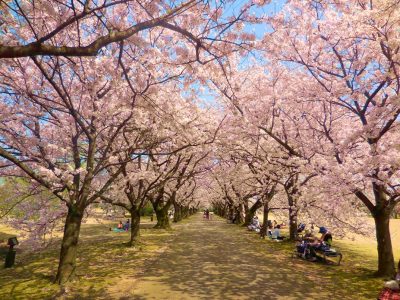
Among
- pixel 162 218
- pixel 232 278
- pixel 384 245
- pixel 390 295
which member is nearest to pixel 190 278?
pixel 232 278

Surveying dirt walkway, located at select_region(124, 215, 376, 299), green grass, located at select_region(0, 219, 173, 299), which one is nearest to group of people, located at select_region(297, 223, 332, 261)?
dirt walkway, located at select_region(124, 215, 376, 299)

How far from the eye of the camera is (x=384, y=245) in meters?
10.9

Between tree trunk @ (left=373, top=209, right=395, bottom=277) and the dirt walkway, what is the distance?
1940 mm

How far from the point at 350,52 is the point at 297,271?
318 inches

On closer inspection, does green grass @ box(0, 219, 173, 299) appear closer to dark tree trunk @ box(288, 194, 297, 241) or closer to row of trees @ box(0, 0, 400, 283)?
row of trees @ box(0, 0, 400, 283)

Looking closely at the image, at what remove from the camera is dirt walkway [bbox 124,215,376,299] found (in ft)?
27.8

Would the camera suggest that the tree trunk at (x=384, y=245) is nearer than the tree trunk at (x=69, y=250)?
No

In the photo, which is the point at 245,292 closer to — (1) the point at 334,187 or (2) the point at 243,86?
(1) the point at 334,187

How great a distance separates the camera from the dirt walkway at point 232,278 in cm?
846

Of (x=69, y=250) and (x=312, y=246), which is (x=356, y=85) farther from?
(x=69, y=250)

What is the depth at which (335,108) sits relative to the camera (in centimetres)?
1384

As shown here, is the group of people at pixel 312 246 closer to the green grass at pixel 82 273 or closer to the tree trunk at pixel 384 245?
the tree trunk at pixel 384 245

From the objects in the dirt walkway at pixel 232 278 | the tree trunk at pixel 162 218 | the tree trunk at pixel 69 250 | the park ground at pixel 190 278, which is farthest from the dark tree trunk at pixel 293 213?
the tree trunk at pixel 162 218

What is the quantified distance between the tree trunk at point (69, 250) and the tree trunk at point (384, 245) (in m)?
9.89
